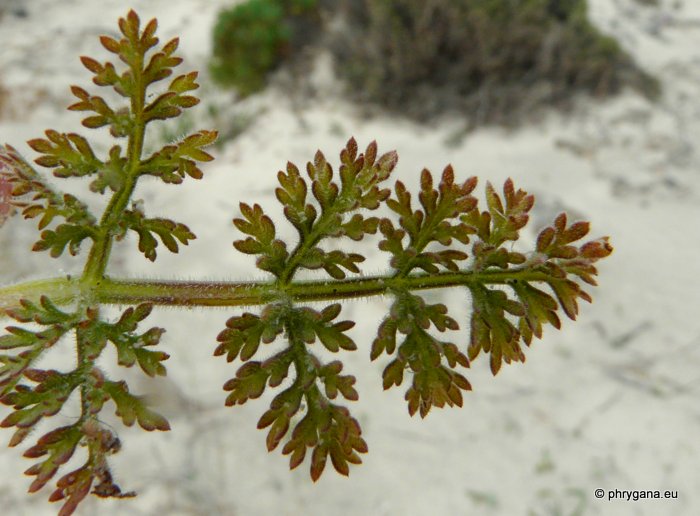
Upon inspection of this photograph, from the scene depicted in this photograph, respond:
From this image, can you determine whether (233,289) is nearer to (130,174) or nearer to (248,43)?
(130,174)

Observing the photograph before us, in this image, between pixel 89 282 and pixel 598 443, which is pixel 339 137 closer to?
pixel 598 443

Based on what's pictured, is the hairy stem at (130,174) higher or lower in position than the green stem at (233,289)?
higher

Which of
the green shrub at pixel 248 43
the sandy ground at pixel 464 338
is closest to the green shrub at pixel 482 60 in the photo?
the sandy ground at pixel 464 338

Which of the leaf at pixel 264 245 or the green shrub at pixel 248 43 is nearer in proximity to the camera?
the leaf at pixel 264 245

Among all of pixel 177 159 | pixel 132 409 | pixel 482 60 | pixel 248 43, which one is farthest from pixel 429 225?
pixel 248 43

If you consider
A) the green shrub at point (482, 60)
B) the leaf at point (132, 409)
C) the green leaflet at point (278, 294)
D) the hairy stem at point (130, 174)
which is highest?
the green shrub at point (482, 60)

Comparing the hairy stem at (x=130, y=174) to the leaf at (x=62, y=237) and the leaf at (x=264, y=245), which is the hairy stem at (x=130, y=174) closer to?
the leaf at (x=62, y=237)

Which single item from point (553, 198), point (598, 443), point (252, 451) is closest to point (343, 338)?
point (252, 451)

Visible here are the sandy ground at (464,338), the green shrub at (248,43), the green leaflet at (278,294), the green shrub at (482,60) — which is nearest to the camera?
the green leaflet at (278,294)
